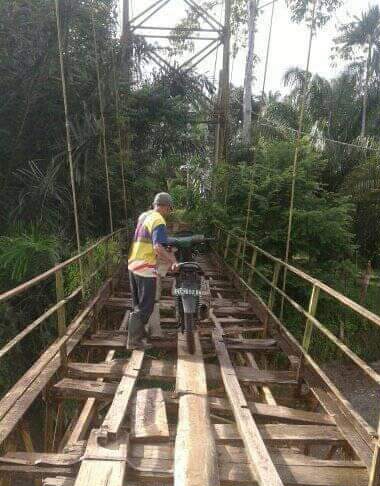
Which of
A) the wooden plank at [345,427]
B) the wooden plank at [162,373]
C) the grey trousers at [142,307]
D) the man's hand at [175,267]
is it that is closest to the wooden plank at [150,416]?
the wooden plank at [162,373]

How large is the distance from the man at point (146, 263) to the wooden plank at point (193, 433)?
25.0 inches

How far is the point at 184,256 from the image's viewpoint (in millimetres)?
5766

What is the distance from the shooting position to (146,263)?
5.21 metres

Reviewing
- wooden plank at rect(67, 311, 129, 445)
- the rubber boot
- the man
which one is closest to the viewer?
wooden plank at rect(67, 311, 129, 445)

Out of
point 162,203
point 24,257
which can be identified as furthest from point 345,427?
point 24,257

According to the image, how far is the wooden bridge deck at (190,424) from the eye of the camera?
2.93 meters

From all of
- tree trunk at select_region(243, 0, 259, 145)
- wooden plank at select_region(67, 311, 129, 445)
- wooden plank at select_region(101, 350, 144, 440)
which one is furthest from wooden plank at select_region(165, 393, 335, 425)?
tree trunk at select_region(243, 0, 259, 145)

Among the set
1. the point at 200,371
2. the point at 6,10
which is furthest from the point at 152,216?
the point at 6,10

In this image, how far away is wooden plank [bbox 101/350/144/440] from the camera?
10.8ft

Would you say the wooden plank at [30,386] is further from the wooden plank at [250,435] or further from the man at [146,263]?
the wooden plank at [250,435]

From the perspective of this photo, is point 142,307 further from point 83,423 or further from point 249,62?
point 249,62

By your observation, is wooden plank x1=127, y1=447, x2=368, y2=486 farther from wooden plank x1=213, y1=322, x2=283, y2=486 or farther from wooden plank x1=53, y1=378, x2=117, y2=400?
wooden plank x1=53, y1=378, x2=117, y2=400

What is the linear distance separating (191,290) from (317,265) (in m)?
7.84

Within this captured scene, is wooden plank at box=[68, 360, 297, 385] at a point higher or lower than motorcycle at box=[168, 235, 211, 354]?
lower
